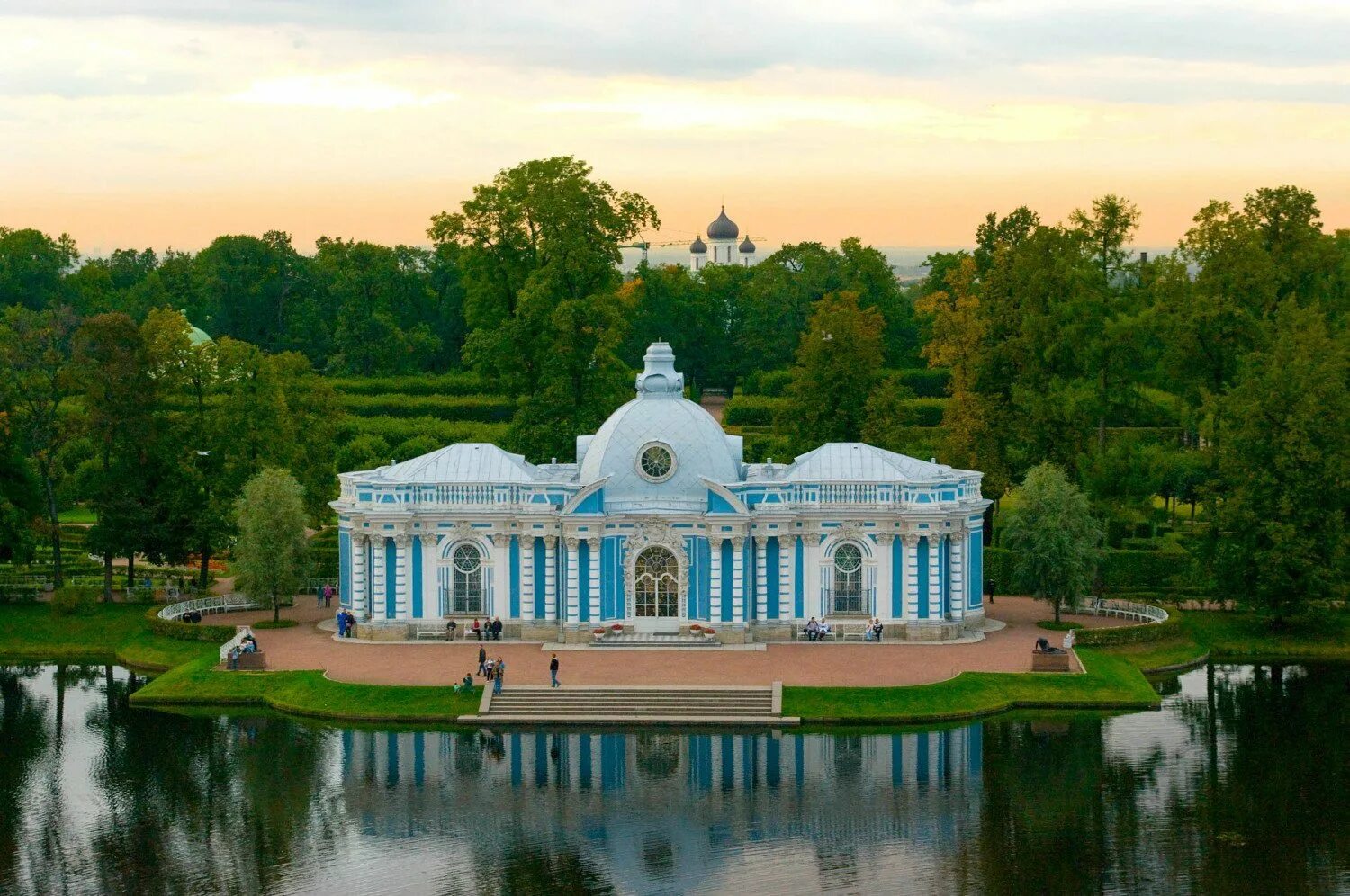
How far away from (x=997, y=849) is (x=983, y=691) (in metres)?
13.7

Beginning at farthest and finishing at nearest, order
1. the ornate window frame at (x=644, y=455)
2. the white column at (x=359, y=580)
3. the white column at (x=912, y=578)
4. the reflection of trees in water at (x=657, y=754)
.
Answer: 1. the white column at (x=359, y=580)
2. the white column at (x=912, y=578)
3. the ornate window frame at (x=644, y=455)
4. the reflection of trees in water at (x=657, y=754)

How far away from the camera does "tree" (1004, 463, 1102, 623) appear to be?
203 feet

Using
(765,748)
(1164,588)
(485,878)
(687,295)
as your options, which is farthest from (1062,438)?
(687,295)

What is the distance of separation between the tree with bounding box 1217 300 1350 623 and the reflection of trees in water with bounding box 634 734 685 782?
2121 centimetres

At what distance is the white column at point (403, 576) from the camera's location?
202 feet

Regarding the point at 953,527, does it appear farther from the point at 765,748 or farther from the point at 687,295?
the point at 687,295

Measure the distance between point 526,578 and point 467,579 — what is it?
1880 mm

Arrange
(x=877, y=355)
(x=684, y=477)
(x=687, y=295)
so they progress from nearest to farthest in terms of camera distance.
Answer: (x=684, y=477)
(x=877, y=355)
(x=687, y=295)

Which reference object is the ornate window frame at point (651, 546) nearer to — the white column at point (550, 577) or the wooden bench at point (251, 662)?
the white column at point (550, 577)

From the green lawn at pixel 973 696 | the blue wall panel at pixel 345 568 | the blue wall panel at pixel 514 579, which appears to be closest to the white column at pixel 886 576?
the green lawn at pixel 973 696

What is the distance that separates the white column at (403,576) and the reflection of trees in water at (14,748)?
35.4 ft

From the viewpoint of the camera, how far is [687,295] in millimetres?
122000

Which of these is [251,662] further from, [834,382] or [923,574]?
[834,382]

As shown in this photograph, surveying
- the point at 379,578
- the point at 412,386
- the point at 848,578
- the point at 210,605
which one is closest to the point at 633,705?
the point at 848,578
